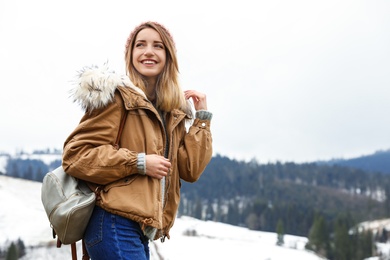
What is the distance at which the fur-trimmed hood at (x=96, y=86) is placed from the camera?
278 centimetres

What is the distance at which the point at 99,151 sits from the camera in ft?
9.00

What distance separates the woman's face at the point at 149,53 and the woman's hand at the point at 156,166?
1.78 feet

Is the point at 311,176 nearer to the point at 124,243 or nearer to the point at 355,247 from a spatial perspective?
the point at 355,247

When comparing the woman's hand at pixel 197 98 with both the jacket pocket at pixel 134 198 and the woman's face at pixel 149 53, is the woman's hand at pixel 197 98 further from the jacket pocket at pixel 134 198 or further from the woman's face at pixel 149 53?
the jacket pocket at pixel 134 198

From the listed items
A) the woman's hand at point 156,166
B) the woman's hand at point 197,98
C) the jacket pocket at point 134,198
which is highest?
the woman's hand at point 197,98

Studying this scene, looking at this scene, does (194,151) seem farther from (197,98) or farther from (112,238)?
(112,238)

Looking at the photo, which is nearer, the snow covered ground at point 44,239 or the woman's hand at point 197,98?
the woman's hand at point 197,98

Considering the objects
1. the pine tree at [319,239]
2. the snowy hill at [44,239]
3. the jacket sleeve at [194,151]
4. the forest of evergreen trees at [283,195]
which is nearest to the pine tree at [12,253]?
the snowy hill at [44,239]

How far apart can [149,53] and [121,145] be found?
540 millimetres

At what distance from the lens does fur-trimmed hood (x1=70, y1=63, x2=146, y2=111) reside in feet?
9.11

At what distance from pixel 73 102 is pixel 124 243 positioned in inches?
28.5

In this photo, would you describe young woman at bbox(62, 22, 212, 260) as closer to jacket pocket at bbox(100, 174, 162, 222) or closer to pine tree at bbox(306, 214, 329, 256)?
jacket pocket at bbox(100, 174, 162, 222)

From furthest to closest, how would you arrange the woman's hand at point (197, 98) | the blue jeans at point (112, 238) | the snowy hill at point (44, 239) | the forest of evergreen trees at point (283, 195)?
the forest of evergreen trees at point (283, 195) < the snowy hill at point (44, 239) < the woman's hand at point (197, 98) < the blue jeans at point (112, 238)

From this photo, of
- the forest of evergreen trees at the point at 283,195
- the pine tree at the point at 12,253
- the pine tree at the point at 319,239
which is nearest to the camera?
the pine tree at the point at 12,253
